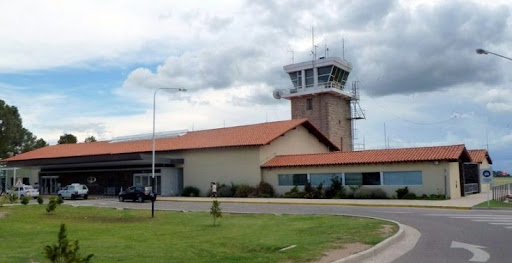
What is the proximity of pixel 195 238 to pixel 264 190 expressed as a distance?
92.1 ft

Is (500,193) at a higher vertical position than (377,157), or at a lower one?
lower

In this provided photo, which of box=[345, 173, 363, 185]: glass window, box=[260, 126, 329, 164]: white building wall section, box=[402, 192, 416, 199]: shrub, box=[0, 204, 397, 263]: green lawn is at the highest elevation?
box=[260, 126, 329, 164]: white building wall section

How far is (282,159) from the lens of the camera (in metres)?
44.1

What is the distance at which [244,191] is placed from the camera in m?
43.5

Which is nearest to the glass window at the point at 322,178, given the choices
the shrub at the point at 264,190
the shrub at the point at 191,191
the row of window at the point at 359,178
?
the row of window at the point at 359,178

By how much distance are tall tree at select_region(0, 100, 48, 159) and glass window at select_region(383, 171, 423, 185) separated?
64045mm

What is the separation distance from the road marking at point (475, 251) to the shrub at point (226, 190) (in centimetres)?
3197

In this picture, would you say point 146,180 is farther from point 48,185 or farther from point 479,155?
point 479,155

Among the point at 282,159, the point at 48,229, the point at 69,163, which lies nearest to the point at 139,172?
the point at 69,163

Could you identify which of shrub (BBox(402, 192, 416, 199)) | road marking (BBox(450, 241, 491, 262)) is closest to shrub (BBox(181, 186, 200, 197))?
shrub (BBox(402, 192, 416, 199))

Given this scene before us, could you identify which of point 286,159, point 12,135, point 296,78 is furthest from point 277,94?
point 12,135

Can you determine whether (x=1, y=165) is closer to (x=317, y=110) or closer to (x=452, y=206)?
(x=317, y=110)

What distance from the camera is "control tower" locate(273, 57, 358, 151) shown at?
194 ft

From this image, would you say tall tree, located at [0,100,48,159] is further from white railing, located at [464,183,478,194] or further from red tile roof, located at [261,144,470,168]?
white railing, located at [464,183,478,194]
